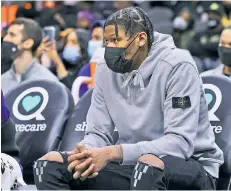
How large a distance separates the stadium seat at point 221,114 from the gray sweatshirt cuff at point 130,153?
2.28 ft

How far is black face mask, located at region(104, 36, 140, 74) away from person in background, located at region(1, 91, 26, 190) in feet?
2.50

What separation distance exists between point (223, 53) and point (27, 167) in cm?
187

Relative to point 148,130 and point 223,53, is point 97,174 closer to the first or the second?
point 148,130

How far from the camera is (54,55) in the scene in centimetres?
859

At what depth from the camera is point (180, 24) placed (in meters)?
12.2

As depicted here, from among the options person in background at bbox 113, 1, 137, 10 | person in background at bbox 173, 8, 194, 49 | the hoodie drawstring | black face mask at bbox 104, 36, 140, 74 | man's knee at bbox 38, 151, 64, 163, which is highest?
black face mask at bbox 104, 36, 140, 74

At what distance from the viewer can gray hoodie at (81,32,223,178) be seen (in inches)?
169

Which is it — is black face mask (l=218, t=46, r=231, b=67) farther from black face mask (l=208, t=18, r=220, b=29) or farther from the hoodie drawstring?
black face mask (l=208, t=18, r=220, b=29)

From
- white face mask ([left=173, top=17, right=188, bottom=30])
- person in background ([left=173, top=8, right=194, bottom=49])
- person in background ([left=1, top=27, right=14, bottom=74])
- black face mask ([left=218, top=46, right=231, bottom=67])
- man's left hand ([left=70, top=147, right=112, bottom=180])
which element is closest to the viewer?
man's left hand ([left=70, top=147, right=112, bottom=180])

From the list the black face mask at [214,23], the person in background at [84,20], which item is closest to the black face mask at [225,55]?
the black face mask at [214,23]

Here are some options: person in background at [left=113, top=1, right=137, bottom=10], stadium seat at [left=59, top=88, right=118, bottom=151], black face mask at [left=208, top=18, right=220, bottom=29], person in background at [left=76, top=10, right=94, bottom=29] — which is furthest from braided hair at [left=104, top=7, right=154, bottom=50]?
person in background at [left=113, top=1, right=137, bottom=10]

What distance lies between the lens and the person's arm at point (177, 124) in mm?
4254

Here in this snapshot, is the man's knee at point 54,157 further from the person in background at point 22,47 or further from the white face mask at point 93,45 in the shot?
the white face mask at point 93,45

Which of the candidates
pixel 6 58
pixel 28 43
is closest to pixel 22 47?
pixel 28 43
